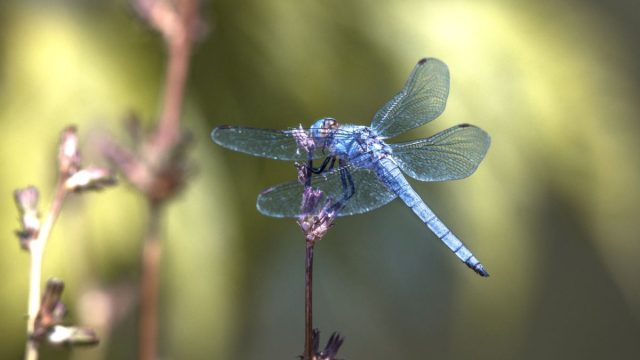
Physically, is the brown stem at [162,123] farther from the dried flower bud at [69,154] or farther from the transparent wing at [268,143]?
the transparent wing at [268,143]

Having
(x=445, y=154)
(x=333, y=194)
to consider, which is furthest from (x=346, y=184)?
(x=445, y=154)

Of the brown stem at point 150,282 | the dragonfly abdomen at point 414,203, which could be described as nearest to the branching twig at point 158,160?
the brown stem at point 150,282

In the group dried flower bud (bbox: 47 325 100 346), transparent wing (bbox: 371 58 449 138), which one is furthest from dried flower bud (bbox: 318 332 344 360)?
transparent wing (bbox: 371 58 449 138)

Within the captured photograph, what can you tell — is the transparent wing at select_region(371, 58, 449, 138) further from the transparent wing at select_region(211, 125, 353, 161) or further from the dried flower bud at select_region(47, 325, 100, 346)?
the dried flower bud at select_region(47, 325, 100, 346)

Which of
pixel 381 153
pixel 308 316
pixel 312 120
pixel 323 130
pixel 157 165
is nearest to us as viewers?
pixel 308 316

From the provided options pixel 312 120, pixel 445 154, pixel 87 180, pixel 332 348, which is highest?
pixel 312 120

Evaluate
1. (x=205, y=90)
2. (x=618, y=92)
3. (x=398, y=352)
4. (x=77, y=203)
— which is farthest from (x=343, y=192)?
(x=398, y=352)

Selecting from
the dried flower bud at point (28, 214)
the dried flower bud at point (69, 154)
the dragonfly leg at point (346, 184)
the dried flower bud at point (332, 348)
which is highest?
the dragonfly leg at point (346, 184)

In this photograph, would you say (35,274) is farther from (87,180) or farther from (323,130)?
(323,130)
